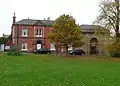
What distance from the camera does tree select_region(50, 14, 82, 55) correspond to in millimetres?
63906

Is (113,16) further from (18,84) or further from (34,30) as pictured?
(18,84)

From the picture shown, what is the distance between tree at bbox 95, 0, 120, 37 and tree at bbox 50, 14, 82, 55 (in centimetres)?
561

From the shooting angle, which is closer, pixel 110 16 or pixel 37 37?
pixel 110 16

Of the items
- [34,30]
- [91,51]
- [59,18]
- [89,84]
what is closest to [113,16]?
[59,18]

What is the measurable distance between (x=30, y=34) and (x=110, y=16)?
1274 inches

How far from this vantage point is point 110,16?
6122cm

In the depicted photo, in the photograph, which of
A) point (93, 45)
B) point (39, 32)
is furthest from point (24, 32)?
point (93, 45)

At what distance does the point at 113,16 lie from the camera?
2403 inches

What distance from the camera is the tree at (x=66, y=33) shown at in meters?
63.9

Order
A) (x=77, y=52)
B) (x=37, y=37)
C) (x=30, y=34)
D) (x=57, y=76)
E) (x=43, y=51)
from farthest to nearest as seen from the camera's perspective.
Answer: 1. (x=37, y=37)
2. (x=30, y=34)
3. (x=43, y=51)
4. (x=77, y=52)
5. (x=57, y=76)

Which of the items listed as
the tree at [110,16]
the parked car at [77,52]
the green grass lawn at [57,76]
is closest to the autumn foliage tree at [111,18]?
the tree at [110,16]

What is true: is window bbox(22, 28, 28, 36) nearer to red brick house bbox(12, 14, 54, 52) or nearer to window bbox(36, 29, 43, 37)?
red brick house bbox(12, 14, 54, 52)

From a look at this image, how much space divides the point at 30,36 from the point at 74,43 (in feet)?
85.3

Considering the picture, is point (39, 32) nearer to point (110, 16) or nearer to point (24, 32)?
point (24, 32)
